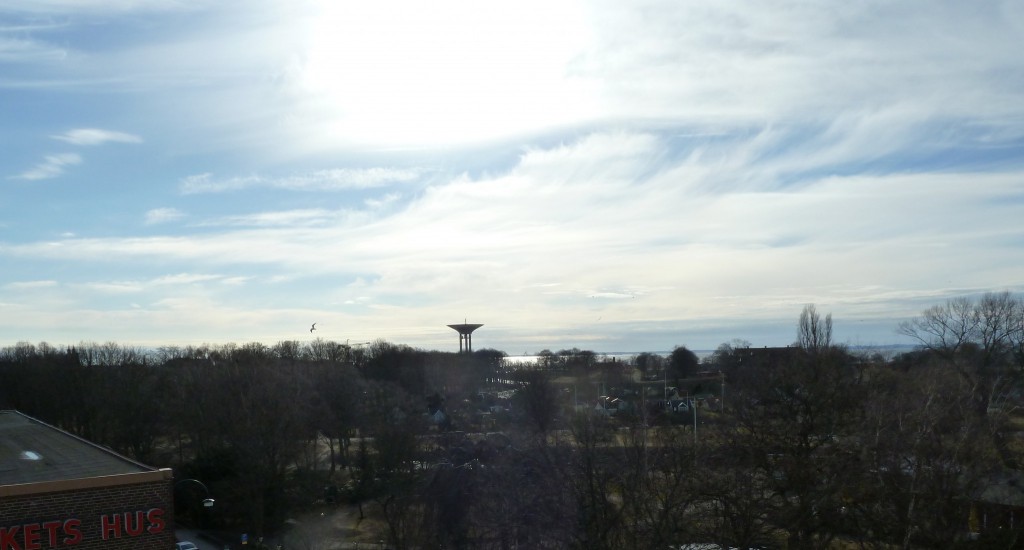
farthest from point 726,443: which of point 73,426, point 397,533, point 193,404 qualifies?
point 73,426

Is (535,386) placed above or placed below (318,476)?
above

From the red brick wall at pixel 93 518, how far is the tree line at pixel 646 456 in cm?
1025

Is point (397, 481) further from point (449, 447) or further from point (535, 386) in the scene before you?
point (535, 386)

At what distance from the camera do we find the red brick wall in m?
18.3

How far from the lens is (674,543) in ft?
77.0

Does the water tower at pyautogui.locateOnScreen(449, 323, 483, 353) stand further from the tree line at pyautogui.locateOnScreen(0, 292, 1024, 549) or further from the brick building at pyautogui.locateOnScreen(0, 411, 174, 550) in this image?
the brick building at pyautogui.locateOnScreen(0, 411, 174, 550)

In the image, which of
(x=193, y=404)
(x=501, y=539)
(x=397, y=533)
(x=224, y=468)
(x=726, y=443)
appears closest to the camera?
(x=501, y=539)

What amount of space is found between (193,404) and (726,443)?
3583cm

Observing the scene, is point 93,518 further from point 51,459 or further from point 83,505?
point 51,459

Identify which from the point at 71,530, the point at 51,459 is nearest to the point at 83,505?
the point at 71,530

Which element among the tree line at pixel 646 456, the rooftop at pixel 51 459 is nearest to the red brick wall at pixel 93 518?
the rooftop at pixel 51 459

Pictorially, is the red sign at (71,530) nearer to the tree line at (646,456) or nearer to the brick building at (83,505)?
the brick building at (83,505)

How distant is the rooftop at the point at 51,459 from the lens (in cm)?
2016

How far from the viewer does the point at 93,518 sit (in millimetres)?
19078
